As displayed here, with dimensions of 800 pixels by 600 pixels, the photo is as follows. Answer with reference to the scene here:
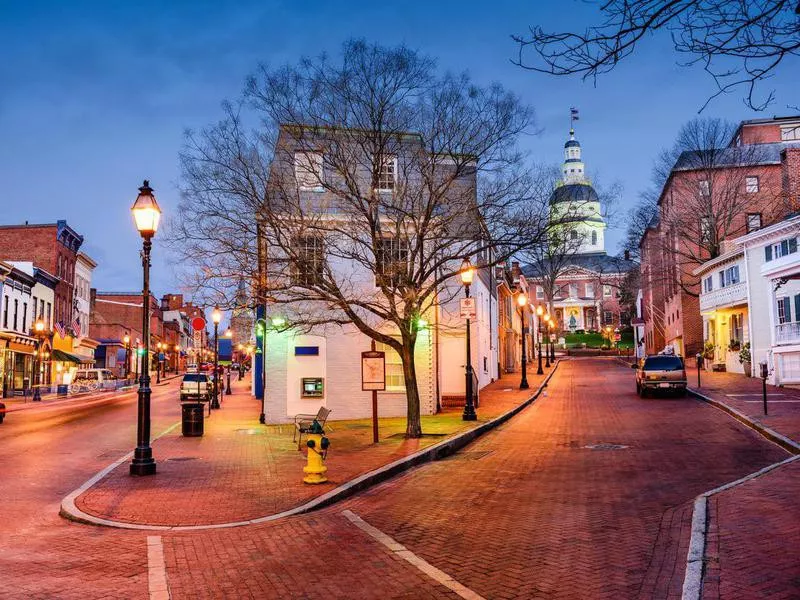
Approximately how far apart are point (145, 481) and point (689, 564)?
896cm

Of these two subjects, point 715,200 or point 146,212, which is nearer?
point 146,212

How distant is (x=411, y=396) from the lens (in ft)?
60.7

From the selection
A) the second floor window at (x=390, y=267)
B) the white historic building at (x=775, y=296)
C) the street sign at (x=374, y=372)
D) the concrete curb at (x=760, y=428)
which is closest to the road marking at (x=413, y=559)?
the street sign at (x=374, y=372)

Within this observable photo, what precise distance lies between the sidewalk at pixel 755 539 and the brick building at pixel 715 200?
113 feet

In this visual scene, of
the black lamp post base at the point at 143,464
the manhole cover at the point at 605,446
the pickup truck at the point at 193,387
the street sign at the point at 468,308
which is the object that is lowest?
the manhole cover at the point at 605,446

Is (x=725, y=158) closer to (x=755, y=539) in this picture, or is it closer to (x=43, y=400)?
(x=43, y=400)

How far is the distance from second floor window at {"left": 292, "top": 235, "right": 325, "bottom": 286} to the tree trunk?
2776 millimetres

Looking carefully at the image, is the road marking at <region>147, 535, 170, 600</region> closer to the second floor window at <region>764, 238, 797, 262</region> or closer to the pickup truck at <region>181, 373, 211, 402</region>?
the pickup truck at <region>181, 373, 211, 402</region>

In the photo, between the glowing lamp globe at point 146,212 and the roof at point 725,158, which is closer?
the glowing lamp globe at point 146,212

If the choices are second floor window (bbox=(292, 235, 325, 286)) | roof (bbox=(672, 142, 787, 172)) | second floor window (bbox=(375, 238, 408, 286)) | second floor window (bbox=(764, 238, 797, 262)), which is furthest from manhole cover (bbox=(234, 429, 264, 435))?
roof (bbox=(672, 142, 787, 172))

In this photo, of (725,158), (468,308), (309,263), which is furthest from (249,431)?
(725,158)

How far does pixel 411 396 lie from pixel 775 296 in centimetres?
2204

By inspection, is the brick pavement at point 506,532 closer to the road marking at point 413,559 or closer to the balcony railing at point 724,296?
the road marking at point 413,559

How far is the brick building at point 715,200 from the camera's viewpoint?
46.7 m
